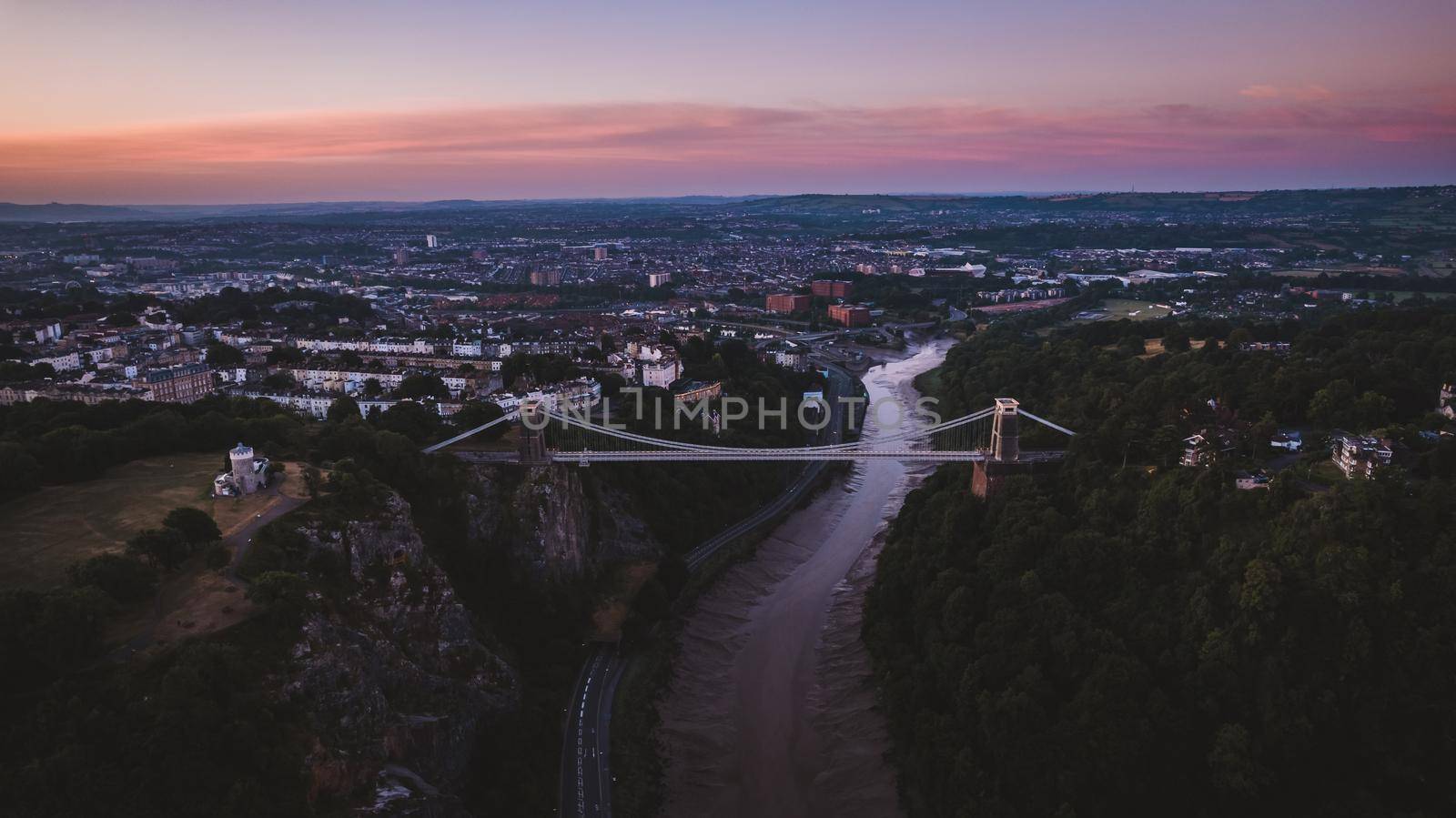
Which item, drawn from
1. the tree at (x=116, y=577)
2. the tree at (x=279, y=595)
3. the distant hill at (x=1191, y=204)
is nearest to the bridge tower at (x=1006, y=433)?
the tree at (x=279, y=595)

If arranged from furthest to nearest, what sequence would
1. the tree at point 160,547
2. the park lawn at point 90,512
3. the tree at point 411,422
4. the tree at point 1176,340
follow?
the tree at point 1176,340 → the tree at point 411,422 → the park lawn at point 90,512 → the tree at point 160,547

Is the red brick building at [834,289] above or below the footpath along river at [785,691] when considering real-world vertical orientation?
above

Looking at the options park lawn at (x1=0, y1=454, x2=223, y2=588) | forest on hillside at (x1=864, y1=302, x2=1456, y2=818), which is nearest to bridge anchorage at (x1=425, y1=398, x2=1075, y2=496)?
forest on hillside at (x1=864, y1=302, x2=1456, y2=818)

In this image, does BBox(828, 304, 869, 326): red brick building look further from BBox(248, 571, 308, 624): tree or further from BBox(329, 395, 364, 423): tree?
BBox(248, 571, 308, 624): tree

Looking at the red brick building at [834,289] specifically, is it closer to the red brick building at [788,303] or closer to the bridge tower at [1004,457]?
the red brick building at [788,303]

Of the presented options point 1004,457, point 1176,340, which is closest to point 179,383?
point 1004,457

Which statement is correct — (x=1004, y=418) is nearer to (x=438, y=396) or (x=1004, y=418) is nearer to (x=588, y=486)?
(x=588, y=486)

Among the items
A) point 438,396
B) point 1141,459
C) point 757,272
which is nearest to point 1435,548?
point 1141,459

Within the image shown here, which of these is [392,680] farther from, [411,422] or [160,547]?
[411,422]
